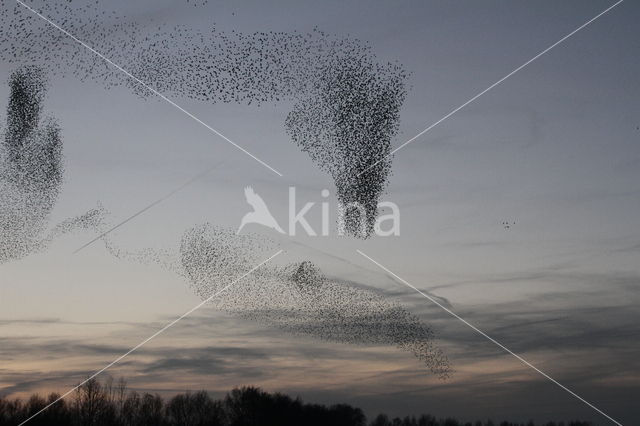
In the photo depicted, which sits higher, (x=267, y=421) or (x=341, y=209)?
(x=341, y=209)

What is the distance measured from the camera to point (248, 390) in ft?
416

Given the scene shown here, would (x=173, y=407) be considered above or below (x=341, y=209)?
below

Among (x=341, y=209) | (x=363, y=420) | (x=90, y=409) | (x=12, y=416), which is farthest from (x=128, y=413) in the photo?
(x=341, y=209)

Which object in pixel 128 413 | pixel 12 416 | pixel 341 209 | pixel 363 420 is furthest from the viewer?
pixel 363 420

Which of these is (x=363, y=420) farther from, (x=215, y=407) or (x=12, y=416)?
(x=12, y=416)

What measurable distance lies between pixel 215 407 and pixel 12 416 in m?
32.6

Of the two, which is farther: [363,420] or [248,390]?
[363,420]

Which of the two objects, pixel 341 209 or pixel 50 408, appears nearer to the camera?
pixel 341 209

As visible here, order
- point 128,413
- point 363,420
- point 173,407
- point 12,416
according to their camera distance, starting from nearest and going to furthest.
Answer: point 12,416
point 128,413
point 173,407
point 363,420

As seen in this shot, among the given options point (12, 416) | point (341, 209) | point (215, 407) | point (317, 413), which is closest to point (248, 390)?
point (215, 407)

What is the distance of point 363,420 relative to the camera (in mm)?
148750

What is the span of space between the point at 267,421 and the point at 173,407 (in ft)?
50.1

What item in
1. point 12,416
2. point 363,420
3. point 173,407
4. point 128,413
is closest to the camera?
point 12,416

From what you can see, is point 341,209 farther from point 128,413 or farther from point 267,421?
point 267,421
